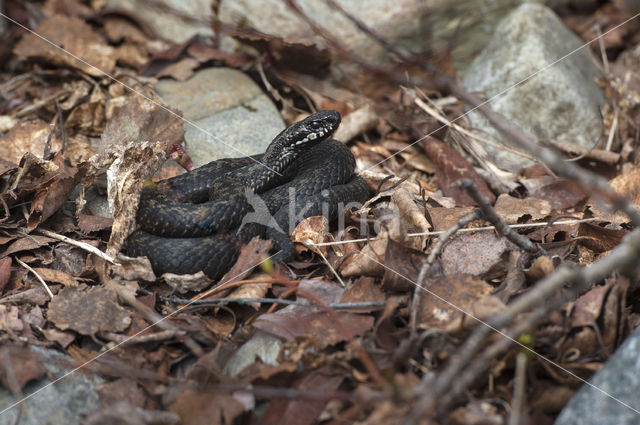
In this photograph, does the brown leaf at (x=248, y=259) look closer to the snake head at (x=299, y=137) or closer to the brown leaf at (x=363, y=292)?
the brown leaf at (x=363, y=292)

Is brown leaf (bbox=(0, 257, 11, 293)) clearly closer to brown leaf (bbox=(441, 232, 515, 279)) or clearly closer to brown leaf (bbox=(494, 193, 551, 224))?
brown leaf (bbox=(441, 232, 515, 279))

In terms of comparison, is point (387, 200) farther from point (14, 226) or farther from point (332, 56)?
point (14, 226)

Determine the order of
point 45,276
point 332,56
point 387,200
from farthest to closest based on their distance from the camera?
point 332,56 → point 387,200 → point 45,276

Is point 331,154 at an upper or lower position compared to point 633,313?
upper

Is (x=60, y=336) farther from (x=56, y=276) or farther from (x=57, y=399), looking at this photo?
(x=56, y=276)

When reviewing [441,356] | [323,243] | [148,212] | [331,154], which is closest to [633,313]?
[441,356]

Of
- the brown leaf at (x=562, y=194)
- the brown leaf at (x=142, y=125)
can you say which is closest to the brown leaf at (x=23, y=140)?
the brown leaf at (x=142, y=125)
